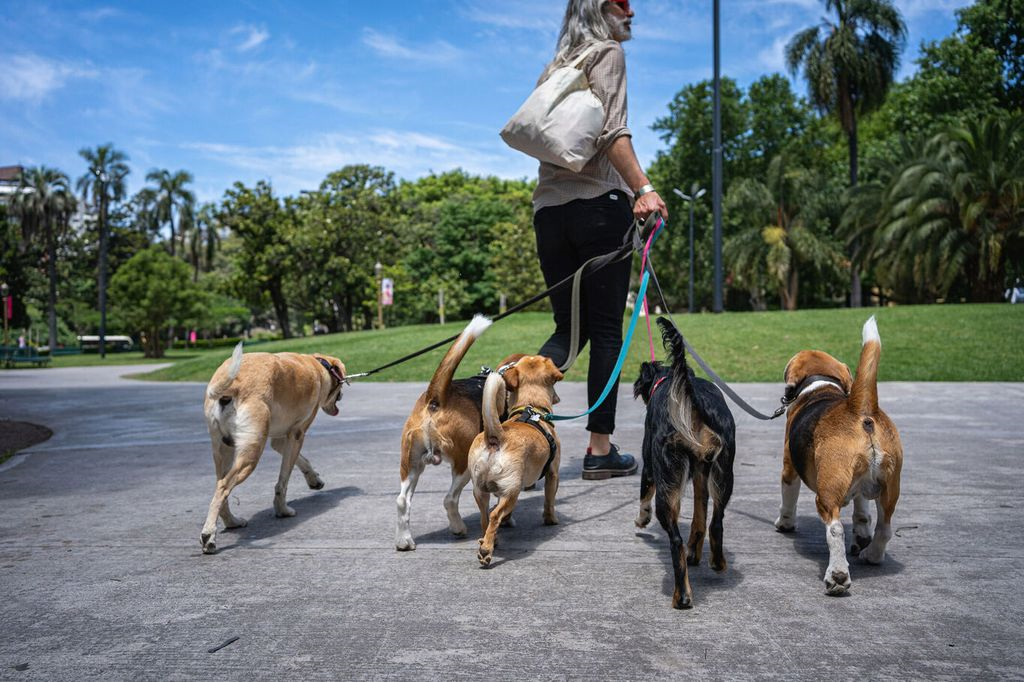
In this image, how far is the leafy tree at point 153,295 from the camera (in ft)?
134

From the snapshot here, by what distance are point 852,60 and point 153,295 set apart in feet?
123

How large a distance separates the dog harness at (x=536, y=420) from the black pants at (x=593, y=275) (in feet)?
2.83

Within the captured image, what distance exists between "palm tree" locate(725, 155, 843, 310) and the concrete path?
133 feet

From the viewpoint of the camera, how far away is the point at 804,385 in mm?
3928

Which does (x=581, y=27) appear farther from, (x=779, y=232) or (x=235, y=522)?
(x=779, y=232)

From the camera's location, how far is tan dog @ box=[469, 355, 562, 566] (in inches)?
140

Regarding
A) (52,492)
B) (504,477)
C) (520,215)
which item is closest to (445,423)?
(504,477)

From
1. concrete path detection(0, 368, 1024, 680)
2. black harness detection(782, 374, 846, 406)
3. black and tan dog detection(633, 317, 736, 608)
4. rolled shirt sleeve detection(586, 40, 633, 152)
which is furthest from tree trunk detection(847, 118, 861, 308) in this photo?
black and tan dog detection(633, 317, 736, 608)

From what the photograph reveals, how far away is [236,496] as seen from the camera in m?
5.13

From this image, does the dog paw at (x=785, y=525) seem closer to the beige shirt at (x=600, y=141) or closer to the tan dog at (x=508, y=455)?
the tan dog at (x=508, y=455)

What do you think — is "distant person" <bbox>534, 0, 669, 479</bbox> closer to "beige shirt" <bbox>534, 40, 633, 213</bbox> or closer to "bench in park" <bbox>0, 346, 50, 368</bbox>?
"beige shirt" <bbox>534, 40, 633, 213</bbox>

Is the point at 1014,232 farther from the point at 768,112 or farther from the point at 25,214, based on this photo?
the point at 25,214

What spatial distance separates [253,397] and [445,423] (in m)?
1.06

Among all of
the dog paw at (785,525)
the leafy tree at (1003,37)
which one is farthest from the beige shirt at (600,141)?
the leafy tree at (1003,37)
